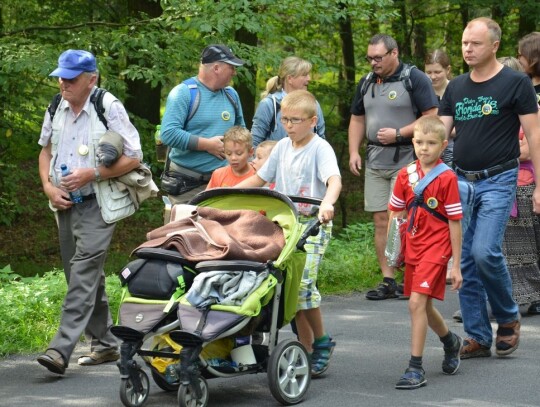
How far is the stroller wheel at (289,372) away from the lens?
6.07 m

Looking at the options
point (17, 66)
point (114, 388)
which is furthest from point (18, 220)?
point (114, 388)

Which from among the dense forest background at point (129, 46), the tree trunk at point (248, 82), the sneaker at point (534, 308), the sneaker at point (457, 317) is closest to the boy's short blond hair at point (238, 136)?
the sneaker at point (457, 317)

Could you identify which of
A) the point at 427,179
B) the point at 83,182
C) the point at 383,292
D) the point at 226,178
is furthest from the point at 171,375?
the point at 383,292

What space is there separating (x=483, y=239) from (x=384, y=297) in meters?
2.67

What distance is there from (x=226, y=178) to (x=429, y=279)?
1925 millimetres

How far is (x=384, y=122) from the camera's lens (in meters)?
10.0

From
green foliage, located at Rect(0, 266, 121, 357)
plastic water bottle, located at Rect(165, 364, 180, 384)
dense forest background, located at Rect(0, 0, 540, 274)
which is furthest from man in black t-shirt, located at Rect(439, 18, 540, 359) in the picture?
dense forest background, located at Rect(0, 0, 540, 274)

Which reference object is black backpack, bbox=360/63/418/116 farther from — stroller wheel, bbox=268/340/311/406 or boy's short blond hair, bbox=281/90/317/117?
stroller wheel, bbox=268/340/311/406

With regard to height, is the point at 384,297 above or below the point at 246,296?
below

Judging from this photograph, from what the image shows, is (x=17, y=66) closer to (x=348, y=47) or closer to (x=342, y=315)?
(x=342, y=315)

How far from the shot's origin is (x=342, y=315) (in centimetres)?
902

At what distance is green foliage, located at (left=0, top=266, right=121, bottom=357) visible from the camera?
7.75 meters

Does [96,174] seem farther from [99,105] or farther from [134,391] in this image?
[134,391]

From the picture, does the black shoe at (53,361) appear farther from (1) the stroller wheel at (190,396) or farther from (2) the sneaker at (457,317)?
(2) the sneaker at (457,317)
